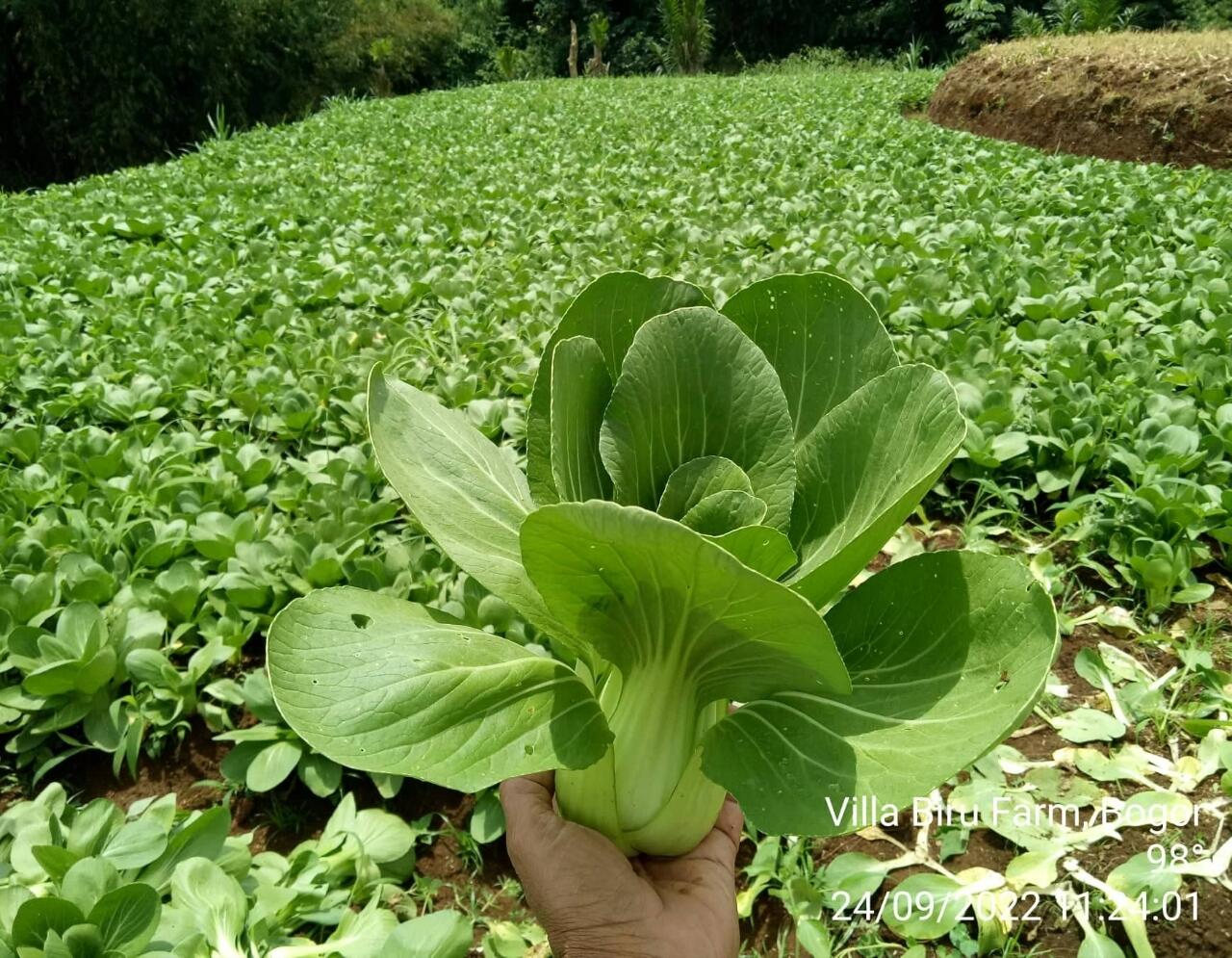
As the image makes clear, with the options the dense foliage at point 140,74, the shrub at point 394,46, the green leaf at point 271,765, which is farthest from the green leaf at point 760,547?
the shrub at point 394,46

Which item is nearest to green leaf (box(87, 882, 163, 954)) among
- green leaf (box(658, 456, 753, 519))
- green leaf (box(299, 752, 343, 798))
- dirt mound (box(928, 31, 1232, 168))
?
green leaf (box(299, 752, 343, 798))

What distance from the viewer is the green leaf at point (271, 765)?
1.52m

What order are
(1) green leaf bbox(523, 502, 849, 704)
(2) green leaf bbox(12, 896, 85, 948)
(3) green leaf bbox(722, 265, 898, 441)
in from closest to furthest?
(1) green leaf bbox(523, 502, 849, 704) → (3) green leaf bbox(722, 265, 898, 441) → (2) green leaf bbox(12, 896, 85, 948)

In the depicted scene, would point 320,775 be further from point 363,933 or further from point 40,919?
point 40,919

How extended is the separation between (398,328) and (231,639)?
1.61 meters

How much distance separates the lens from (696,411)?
2.87 feet

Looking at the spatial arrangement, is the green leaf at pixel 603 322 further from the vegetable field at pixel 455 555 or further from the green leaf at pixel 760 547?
the vegetable field at pixel 455 555

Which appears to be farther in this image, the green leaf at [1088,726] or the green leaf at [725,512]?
the green leaf at [1088,726]

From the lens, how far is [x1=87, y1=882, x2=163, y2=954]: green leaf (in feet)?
3.61

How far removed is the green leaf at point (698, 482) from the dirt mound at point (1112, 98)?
9.02 meters

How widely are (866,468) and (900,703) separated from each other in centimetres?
22

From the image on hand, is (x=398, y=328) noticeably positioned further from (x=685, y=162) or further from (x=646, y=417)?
(x=685, y=162)

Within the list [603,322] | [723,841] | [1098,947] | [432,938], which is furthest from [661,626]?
[1098,947]

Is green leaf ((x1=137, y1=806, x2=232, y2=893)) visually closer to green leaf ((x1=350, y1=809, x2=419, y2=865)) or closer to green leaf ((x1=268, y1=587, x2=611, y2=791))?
green leaf ((x1=350, y1=809, x2=419, y2=865))
